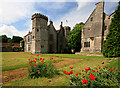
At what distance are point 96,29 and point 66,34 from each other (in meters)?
14.6

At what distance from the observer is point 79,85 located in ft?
8.68

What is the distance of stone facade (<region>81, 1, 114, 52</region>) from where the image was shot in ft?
60.5

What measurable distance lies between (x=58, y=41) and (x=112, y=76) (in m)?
28.3

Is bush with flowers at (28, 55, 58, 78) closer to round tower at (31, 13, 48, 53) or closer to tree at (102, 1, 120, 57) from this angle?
tree at (102, 1, 120, 57)

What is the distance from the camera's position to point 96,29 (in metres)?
19.7

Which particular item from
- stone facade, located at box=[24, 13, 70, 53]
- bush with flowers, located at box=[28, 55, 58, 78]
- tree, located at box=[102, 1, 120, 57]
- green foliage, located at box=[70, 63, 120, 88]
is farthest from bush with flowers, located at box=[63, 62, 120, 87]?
stone facade, located at box=[24, 13, 70, 53]

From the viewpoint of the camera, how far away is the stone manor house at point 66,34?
61.2 feet

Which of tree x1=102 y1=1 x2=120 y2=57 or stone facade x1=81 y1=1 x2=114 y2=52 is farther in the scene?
stone facade x1=81 y1=1 x2=114 y2=52

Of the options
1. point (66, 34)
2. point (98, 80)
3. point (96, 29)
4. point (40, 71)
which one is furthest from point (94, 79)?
point (66, 34)

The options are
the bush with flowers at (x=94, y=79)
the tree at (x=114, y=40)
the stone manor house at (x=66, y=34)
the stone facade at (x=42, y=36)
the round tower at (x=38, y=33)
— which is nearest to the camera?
the bush with flowers at (x=94, y=79)

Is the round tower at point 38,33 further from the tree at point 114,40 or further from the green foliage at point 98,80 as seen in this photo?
the green foliage at point 98,80

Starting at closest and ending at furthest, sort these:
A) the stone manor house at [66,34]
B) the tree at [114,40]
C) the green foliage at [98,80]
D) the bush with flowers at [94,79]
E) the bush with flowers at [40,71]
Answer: the bush with flowers at [94,79] → the green foliage at [98,80] → the bush with flowers at [40,71] → the tree at [114,40] → the stone manor house at [66,34]

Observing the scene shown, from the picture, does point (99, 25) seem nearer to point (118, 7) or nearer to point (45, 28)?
point (118, 7)

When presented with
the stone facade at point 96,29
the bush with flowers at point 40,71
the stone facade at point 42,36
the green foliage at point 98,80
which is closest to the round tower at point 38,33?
the stone facade at point 42,36
